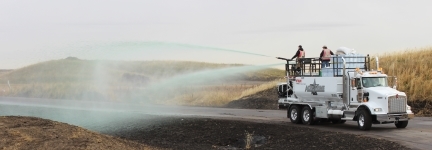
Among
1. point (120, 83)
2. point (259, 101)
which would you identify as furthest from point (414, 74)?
point (120, 83)

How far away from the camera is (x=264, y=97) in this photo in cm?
4188

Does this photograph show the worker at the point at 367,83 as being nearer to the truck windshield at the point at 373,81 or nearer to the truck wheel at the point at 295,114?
the truck windshield at the point at 373,81

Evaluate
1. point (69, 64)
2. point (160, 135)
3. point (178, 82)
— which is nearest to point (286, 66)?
point (160, 135)

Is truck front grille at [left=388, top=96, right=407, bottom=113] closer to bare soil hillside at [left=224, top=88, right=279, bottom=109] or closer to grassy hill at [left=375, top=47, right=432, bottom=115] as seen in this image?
grassy hill at [left=375, top=47, right=432, bottom=115]

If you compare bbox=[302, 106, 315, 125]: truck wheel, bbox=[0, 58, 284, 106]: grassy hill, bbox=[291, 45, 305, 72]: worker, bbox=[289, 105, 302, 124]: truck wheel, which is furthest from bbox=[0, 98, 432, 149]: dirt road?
bbox=[0, 58, 284, 106]: grassy hill

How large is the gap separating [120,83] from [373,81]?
47975 millimetres

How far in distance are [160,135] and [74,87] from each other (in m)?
38.4

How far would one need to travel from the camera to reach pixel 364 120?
73.2 feet

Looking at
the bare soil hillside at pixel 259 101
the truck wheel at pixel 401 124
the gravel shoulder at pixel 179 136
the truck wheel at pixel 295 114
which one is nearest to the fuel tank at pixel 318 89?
the truck wheel at pixel 295 114

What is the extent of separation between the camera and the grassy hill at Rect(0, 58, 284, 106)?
2028 inches

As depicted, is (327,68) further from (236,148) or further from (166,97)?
(166,97)

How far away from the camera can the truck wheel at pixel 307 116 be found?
25.3m

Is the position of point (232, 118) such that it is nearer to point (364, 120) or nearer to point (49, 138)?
point (364, 120)

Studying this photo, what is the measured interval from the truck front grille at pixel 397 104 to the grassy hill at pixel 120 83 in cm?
906
